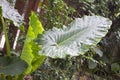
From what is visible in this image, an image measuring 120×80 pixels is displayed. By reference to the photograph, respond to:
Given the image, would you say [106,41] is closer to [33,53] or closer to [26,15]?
[26,15]

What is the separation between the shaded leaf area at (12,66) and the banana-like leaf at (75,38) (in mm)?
332

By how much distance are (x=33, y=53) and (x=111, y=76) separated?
2500 millimetres

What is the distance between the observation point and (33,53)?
203 cm

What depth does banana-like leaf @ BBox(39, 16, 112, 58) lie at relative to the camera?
157 cm

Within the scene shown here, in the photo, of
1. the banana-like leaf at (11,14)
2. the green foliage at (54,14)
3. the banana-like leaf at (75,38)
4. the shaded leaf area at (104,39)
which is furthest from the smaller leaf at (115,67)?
the banana-like leaf at (11,14)

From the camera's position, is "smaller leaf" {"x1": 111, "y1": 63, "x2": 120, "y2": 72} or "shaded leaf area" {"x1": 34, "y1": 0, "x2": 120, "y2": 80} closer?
"shaded leaf area" {"x1": 34, "y1": 0, "x2": 120, "y2": 80}

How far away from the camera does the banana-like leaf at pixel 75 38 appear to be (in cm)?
157

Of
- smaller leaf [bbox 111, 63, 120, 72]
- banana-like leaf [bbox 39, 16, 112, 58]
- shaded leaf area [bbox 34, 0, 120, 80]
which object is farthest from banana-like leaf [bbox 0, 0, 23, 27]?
smaller leaf [bbox 111, 63, 120, 72]

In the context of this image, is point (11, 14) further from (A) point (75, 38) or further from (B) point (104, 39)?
(B) point (104, 39)

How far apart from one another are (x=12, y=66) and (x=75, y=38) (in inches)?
21.7

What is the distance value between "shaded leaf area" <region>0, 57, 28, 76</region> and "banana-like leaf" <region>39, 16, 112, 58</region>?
1.09 ft

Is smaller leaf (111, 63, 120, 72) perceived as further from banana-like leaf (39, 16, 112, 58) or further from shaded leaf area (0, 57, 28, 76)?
shaded leaf area (0, 57, 28, 76)

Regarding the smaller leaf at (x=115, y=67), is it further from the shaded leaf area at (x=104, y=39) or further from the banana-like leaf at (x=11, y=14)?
the banana-like leaf at (x=11, y=14)

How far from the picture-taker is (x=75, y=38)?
177 centimetres
